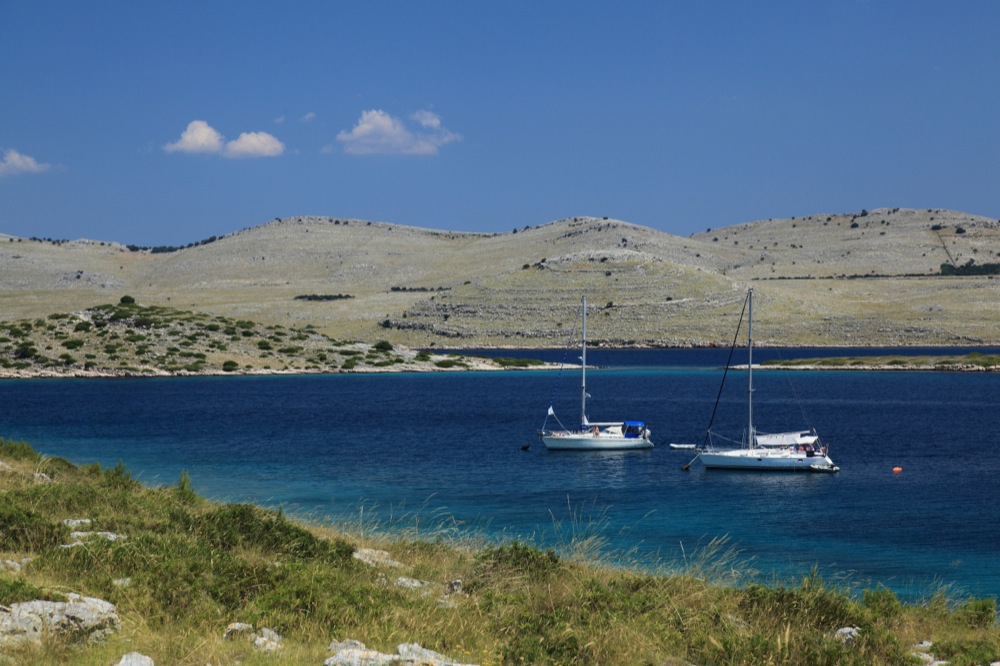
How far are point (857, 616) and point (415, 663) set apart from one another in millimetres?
5428

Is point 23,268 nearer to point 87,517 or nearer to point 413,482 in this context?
point 413,482

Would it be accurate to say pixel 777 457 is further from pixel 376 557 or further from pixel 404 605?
pixel 404 605

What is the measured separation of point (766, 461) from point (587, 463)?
21.7 ft

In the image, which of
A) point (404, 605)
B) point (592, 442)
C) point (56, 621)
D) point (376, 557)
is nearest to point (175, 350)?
point (592, 442)

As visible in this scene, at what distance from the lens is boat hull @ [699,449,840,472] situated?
3381 cm

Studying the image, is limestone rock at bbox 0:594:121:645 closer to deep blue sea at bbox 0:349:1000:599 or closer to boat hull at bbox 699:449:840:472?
deep blue sea at bbox 0:349:1000:599

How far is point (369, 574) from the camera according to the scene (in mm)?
11438

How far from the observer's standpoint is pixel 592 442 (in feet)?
133

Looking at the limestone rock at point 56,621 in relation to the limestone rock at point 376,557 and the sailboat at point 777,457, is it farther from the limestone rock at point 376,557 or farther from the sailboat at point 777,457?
the sailboat at point 777,457

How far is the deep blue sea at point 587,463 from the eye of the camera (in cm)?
2211

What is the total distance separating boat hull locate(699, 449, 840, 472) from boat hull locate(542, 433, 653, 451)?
576cm

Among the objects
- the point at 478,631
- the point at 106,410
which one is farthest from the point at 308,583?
the point at 106,410

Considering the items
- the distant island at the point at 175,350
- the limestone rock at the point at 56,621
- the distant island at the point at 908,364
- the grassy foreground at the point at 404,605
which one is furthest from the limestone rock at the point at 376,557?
the distant island at the point at 908,364

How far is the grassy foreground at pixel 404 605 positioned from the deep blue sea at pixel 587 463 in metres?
6.56
